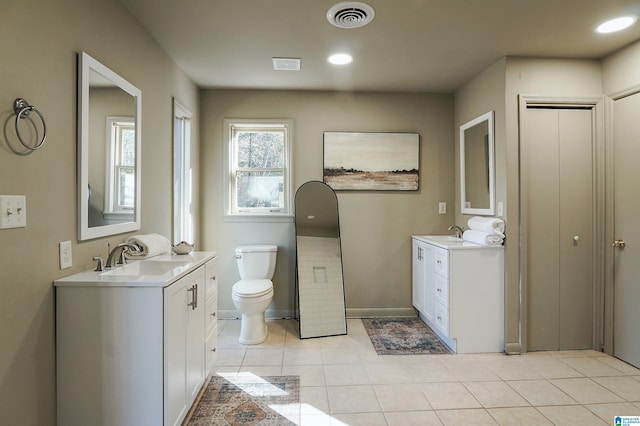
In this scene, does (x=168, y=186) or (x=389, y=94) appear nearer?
(x=168, y=186)

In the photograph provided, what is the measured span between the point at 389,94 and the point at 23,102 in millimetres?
3193

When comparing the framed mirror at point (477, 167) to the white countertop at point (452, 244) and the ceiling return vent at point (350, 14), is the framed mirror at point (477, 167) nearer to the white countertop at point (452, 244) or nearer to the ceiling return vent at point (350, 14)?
the white countertop at point (452, 244)

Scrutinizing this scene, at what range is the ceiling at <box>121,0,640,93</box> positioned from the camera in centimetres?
210

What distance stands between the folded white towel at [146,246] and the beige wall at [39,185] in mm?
186

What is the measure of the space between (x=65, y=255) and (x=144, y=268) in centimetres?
42

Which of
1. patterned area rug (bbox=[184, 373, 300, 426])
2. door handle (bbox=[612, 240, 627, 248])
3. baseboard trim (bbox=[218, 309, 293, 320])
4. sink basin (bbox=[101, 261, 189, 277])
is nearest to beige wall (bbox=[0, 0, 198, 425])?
sink basin (bbox=[101, 261, 189, 277])

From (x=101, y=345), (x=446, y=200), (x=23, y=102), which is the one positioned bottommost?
(x=101, y=345)

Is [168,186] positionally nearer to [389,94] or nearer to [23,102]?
[23,102]

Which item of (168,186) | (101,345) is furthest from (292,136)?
(101,345)

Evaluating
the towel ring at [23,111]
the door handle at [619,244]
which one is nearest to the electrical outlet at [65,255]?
the towel ring at [23,111]

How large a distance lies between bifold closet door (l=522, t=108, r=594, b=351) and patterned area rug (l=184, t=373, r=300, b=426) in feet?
6.94

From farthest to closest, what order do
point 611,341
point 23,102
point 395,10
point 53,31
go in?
1. point 611,341
2. point 395,10
3. point 53,31
4. point 23,102

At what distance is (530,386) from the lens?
2293mm

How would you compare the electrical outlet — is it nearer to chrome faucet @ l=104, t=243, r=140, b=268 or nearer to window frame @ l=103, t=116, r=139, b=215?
chrome faucet @ l=104, t=243, r=140, b=268
